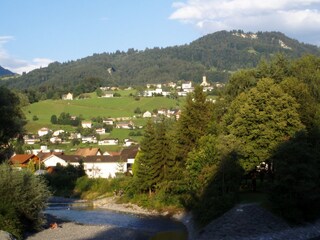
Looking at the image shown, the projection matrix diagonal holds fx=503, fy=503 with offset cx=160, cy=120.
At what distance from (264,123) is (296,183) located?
29.4ft

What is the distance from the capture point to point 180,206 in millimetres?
51156

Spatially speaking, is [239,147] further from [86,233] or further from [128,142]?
[128,142]

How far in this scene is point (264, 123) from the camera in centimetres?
4416

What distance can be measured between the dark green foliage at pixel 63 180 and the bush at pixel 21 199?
39.3 meters

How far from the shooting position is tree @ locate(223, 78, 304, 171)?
142 ft

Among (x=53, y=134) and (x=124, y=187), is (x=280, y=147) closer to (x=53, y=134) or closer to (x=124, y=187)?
(x=124, y=187)

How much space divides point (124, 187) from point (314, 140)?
29.6 metres

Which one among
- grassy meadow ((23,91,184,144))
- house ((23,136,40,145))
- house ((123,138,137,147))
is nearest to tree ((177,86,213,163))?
house ((123,138,137,147))

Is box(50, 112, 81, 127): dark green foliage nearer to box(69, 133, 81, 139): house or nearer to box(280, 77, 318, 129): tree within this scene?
box(69, 133, 81, 139): house

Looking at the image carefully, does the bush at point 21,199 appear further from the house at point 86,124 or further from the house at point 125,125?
the house at point 86,124

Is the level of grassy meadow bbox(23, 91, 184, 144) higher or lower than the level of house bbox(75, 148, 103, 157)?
higher

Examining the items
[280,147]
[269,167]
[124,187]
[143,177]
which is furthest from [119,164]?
[280,147]

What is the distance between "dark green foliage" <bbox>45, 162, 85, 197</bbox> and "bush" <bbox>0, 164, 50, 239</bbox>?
39.3 m

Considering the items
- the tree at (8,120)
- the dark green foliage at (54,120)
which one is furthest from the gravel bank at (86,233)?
the dark green foliage at (54,120)
